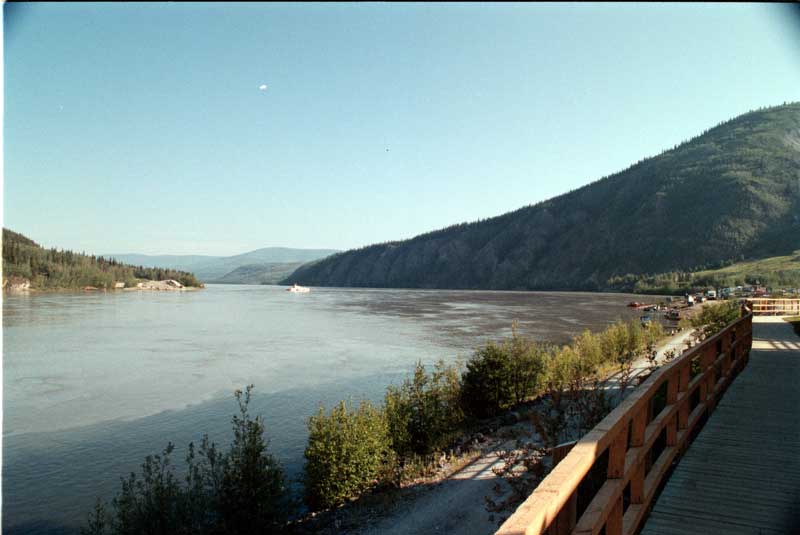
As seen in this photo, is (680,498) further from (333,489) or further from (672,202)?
(672,202)

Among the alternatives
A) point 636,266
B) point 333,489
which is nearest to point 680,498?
point 333,489

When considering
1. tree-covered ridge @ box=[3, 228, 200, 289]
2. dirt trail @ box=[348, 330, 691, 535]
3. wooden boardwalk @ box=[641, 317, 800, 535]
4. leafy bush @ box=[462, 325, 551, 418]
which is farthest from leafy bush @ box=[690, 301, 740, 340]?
tree-covered ridge @ box=[3, 228, 200, 289]

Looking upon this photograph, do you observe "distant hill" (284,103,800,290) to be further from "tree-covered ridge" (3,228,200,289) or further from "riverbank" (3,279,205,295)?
"tree-covered ridge" (3,228,200,289)

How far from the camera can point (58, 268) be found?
10581 centimetres

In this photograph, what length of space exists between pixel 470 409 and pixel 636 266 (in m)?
117

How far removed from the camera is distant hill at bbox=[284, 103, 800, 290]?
4377 inches

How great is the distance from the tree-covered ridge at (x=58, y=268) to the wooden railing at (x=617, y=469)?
103090mm

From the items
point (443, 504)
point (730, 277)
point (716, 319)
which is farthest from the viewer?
point (730, 277)

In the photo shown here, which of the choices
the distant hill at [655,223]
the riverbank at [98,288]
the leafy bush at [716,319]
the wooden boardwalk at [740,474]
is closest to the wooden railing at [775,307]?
the leafy bush at [716,319]

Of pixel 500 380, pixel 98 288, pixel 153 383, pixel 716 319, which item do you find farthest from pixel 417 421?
pixel 98 288

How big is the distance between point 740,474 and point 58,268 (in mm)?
124017

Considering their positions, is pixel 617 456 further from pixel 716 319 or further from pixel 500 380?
pixel 716 319

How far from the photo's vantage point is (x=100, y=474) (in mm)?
11414

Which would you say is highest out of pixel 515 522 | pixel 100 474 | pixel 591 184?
pixel 591 184
